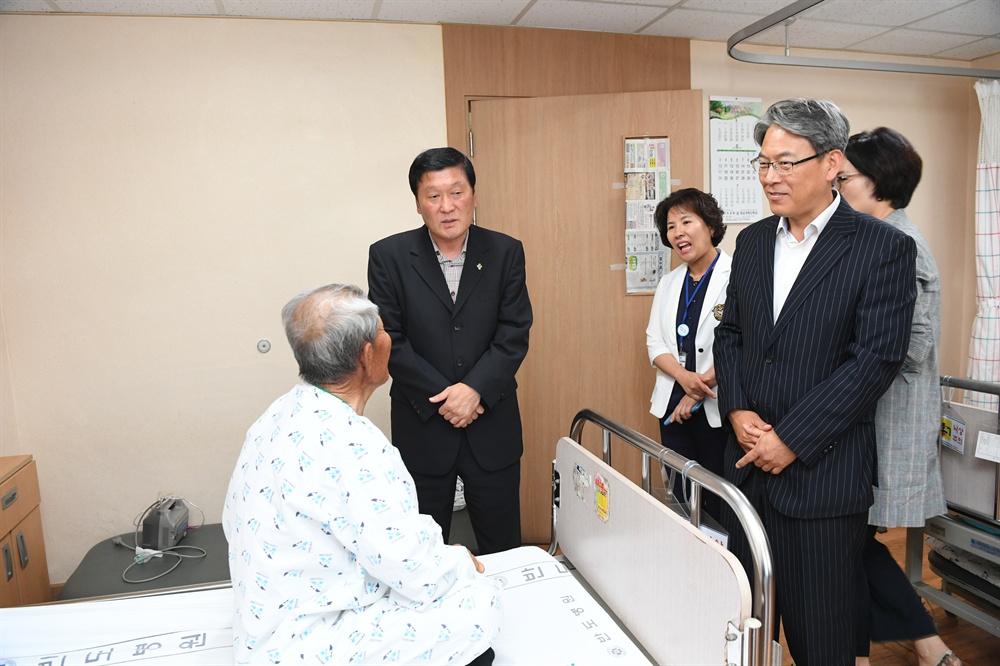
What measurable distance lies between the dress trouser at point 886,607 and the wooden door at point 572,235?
1439 mm

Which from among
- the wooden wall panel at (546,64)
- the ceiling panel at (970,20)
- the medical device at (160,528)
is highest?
the ceiling panel at (970,20)

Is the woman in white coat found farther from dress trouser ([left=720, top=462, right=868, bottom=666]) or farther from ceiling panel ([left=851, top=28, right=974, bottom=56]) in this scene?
ceiling panel ([left=851, top=28, right=974, bottom=56])

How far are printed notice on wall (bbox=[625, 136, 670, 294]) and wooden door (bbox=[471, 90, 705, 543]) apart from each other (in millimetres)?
40

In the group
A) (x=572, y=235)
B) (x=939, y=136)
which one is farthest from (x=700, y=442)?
(x=939, y=136)

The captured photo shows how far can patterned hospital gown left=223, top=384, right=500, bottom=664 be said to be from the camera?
129 cm

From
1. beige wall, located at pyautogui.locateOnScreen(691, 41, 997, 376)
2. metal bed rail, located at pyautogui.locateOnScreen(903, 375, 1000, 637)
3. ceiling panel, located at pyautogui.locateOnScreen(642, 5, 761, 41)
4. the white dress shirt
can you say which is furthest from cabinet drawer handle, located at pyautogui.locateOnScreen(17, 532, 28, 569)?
beige wall, located at pyautogui.locateOnScreen(691, 41, 997, 376)

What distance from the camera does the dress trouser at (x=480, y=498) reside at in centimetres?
218

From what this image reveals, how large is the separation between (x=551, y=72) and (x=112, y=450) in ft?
9.07

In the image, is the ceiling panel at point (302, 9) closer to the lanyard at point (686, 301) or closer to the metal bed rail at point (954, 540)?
the lanyard at point (686, 301)

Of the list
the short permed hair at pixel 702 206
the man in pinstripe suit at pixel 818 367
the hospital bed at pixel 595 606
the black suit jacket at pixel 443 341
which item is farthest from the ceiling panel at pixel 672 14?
the hospital bed at pixel 595 606

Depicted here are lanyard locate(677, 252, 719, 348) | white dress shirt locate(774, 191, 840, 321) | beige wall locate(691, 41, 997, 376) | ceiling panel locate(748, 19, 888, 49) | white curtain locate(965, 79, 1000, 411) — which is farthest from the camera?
beige wall locate(691, 41, 997, 376)

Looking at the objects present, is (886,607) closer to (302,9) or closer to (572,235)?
(572,235)

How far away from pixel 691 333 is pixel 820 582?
41.9 inches

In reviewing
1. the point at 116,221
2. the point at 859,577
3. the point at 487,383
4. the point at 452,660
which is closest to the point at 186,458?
the point at 116,221
